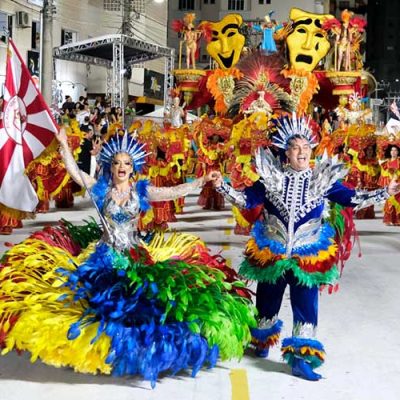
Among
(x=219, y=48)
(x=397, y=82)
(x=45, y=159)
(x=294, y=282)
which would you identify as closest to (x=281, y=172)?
(x=294, y=282)

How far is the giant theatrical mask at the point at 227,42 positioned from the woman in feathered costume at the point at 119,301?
1051cm

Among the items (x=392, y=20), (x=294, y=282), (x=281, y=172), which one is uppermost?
(x=392, y=20)

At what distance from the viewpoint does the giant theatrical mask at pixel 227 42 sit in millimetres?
15625

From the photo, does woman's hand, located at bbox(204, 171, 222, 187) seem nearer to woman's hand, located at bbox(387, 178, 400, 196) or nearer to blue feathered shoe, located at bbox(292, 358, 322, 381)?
woman's hand, located at bbox(387, 178, 400, 196)

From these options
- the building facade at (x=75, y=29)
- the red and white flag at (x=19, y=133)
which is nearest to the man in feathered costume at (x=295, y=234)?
the red and white flag at (x=19, y=133)

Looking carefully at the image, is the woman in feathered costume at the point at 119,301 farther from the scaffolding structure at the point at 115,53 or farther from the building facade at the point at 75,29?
the scaffolding structure at the point at 115,53

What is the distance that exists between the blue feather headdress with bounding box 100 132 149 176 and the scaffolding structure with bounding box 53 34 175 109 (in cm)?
1657

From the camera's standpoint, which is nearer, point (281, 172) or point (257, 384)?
point (257, 384)

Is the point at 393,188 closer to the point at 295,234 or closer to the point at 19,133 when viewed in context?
the point at 295,234

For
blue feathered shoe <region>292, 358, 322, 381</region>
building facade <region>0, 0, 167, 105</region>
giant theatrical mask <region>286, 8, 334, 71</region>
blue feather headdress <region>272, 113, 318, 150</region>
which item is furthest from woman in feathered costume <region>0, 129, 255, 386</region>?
building facade <region>0, 0, 167, 105</region>

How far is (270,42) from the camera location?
16.1 m

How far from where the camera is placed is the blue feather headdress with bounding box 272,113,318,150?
5.20 m

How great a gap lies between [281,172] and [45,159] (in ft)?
23.9

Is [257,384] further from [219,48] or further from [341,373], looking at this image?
[219,48]
